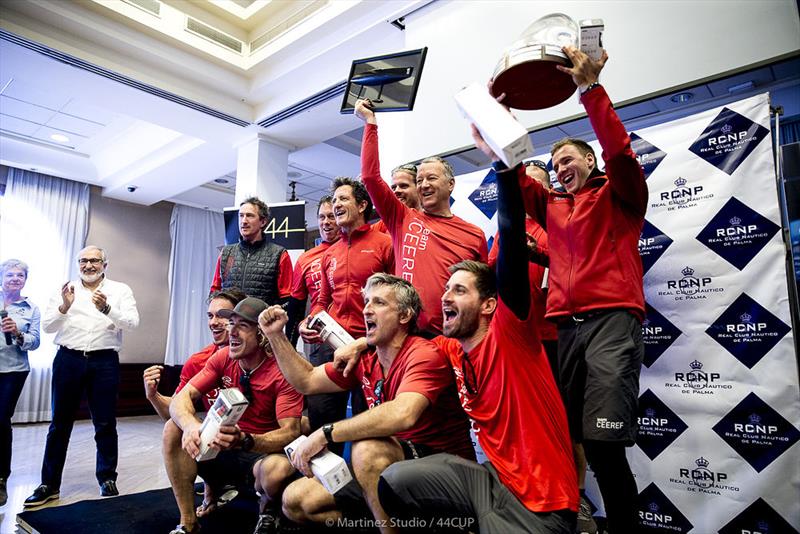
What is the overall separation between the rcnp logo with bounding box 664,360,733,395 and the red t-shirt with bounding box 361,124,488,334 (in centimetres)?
109

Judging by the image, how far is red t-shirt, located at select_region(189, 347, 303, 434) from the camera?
2.45m

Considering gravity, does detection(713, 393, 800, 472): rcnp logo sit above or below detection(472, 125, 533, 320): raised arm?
below

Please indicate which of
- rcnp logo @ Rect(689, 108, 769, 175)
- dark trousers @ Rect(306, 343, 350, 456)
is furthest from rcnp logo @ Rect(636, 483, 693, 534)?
rcnp logo @ Rect(689, 108, 769, 175)

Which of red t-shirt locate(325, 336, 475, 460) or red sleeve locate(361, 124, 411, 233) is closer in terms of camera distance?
red t-shirt locate(325, 336, 475, 460)

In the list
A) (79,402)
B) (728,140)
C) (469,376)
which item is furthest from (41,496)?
(728,140)

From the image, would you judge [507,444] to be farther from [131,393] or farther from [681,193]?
[131,393]

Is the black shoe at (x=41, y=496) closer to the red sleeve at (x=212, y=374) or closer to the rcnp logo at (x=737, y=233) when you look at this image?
the red sleeve at (x=212, y=374)

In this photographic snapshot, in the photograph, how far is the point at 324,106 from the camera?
5.29 m

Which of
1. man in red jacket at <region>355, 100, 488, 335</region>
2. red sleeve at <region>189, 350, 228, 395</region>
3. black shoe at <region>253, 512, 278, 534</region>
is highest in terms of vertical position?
man in red jacket at <region>355, 100, 488, 335</region>

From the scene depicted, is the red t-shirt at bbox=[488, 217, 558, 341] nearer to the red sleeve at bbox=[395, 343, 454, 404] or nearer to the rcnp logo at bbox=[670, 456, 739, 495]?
the red sleeve at bbox=[395, 343, 454, 404]

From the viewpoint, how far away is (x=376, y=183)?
234 cm

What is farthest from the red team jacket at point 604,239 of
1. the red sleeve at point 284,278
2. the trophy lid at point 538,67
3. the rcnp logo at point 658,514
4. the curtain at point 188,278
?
the curtain at point 188,278

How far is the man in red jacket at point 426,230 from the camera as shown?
223cm

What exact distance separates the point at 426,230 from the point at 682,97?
5.72 feet
